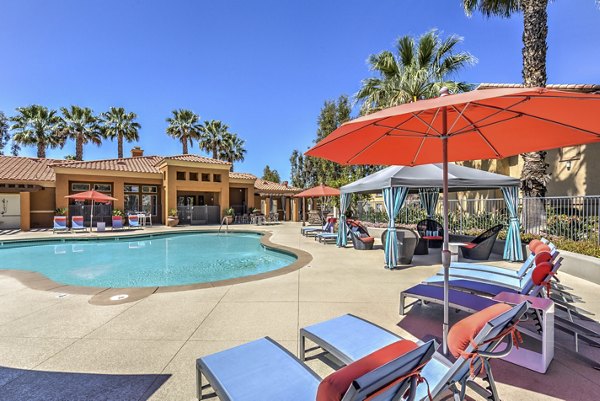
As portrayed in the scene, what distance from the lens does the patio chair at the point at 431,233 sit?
33.2ft

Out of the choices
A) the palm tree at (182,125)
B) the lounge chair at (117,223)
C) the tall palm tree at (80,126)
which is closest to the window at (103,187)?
the lounge chair at (117,223)

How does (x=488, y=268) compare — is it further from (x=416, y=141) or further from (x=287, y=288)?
(x=287, y=288)

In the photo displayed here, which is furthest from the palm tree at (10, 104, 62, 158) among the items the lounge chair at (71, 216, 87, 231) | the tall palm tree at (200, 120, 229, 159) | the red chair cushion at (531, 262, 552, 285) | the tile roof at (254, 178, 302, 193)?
the red chair cushion at (531, 262, 552, 285)

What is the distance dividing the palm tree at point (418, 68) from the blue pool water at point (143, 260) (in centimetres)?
975

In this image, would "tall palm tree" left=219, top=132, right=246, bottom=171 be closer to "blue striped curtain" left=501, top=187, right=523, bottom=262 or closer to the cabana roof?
the cabana roof

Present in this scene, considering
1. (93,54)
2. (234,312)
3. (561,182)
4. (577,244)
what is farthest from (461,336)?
(93,54)

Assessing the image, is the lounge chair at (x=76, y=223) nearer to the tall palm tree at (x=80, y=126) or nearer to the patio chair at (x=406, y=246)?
the tall palm tree at (x=80, y=126)

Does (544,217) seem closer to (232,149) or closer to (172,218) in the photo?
(172,218)

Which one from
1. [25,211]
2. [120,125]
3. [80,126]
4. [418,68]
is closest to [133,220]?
[25,211]

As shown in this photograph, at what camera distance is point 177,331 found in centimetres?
384

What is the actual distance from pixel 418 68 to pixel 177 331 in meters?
15.3

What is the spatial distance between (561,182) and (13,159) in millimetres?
35428

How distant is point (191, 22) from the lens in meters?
12.4

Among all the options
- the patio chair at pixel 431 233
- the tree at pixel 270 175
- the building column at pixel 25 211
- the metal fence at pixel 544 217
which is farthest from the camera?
the tree at pixel 270 175
